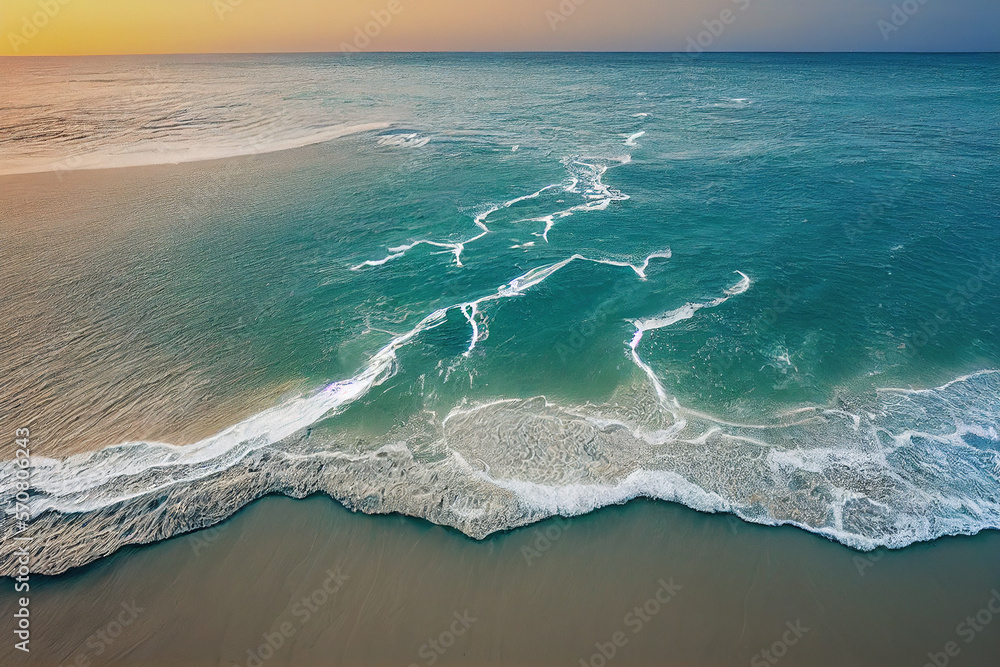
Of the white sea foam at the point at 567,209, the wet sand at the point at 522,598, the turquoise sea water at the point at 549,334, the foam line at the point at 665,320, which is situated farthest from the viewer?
the white sea foam at the point at 567,209

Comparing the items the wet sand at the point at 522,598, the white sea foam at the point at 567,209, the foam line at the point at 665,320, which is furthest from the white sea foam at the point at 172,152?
the wet sand at the point at 522,598

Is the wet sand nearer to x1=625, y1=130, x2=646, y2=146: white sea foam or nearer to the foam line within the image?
the foam line

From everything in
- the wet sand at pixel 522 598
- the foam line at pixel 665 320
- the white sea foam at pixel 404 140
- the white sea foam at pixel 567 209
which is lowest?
the wet sand at pixel 522 598

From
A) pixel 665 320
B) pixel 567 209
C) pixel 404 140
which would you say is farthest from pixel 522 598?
A: pixel 404 140

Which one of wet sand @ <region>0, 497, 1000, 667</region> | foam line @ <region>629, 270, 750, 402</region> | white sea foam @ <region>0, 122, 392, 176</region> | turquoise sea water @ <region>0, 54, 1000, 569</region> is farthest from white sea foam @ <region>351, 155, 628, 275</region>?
white sea foam @ <region>0, 122, 392, 176</region>

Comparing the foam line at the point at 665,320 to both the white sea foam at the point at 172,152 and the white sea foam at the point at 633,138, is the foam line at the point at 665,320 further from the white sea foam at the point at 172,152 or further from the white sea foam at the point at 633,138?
the white sea foam at the point at 172,152
